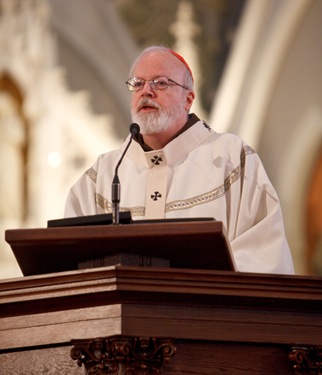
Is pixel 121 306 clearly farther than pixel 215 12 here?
No

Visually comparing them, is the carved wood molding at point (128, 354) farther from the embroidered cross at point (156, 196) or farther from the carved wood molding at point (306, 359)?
the embroidered cross at point (156, 196)

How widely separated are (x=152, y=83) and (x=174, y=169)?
355 mm

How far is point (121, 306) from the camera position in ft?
10.5

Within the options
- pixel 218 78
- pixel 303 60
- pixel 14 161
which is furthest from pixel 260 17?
pixel 14 161

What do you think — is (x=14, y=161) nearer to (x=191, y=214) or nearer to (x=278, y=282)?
(x=191, y=214)

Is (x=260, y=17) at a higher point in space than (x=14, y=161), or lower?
higher

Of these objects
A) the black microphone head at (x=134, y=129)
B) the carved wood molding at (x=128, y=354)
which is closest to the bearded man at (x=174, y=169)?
the black microphone head at (x=134, y=129)

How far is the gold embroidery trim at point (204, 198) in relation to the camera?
14.0 ft

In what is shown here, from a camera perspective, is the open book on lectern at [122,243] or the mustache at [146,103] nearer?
the open book on lectern at [122,243]

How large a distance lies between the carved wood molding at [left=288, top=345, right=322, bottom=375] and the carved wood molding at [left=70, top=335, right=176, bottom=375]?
373mm

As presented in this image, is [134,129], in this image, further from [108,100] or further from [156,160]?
[108,100]

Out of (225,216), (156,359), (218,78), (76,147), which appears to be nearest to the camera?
(156,359)

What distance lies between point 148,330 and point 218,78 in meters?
9.81

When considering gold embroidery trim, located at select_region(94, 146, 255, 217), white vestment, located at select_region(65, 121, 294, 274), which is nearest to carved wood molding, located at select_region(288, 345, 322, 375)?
white vestment, located at select_region(65, 121, 294, 274)
